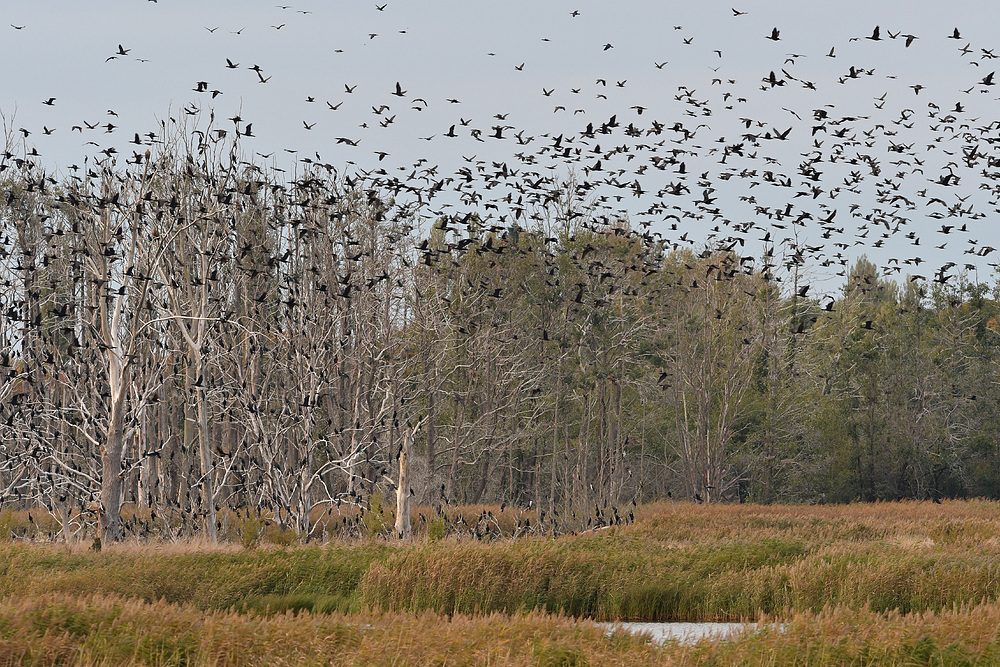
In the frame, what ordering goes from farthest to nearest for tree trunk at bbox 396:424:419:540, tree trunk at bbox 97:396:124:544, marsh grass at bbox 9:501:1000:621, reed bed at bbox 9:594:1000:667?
1. tree trunk at bbox 396:424:419:540
2. tree trunk at bbox 97:396:124:544
3. marsh grass at bbox 9:501:1000:621
4. reed bed at bbox 9:594:1000:667

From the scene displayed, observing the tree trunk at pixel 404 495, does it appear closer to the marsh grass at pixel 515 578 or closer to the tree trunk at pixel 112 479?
the marsh grass at pixel 515 578

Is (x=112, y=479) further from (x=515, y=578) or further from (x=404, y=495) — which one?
(x=515, y=578)

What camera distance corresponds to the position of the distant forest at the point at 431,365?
20.6 m

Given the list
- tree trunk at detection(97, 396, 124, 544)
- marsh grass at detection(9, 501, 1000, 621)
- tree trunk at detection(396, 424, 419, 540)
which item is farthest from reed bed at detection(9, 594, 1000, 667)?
tree trunk at detection(396, 424, 419, 540)

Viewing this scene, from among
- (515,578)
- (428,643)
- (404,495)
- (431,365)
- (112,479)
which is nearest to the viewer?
(428,643)

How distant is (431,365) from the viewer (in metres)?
33.9

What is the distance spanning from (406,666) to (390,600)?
19.6 feet

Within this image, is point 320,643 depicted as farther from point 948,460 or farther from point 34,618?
point 948,460

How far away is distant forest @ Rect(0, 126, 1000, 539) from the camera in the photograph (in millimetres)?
20641

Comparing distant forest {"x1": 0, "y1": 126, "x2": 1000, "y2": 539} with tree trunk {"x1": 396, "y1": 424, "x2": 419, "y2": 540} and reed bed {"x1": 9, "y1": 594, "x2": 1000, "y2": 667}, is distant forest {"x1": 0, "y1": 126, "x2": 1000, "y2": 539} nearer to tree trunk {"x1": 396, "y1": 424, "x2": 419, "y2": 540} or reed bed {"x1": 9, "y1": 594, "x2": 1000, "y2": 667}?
tree trunk {"x1": 396, "y1": 424, "x2": 419, "y2": 540}

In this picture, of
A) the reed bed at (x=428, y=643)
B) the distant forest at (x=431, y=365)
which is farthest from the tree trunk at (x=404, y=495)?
the reed bed at (x=428, y=643)

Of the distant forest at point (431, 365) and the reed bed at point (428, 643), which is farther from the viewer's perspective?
the distant forest at point (431, 365)

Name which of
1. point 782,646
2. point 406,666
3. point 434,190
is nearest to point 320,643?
point 406,666

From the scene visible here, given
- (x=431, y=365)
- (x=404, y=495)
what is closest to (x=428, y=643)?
(x=404, y=495)
